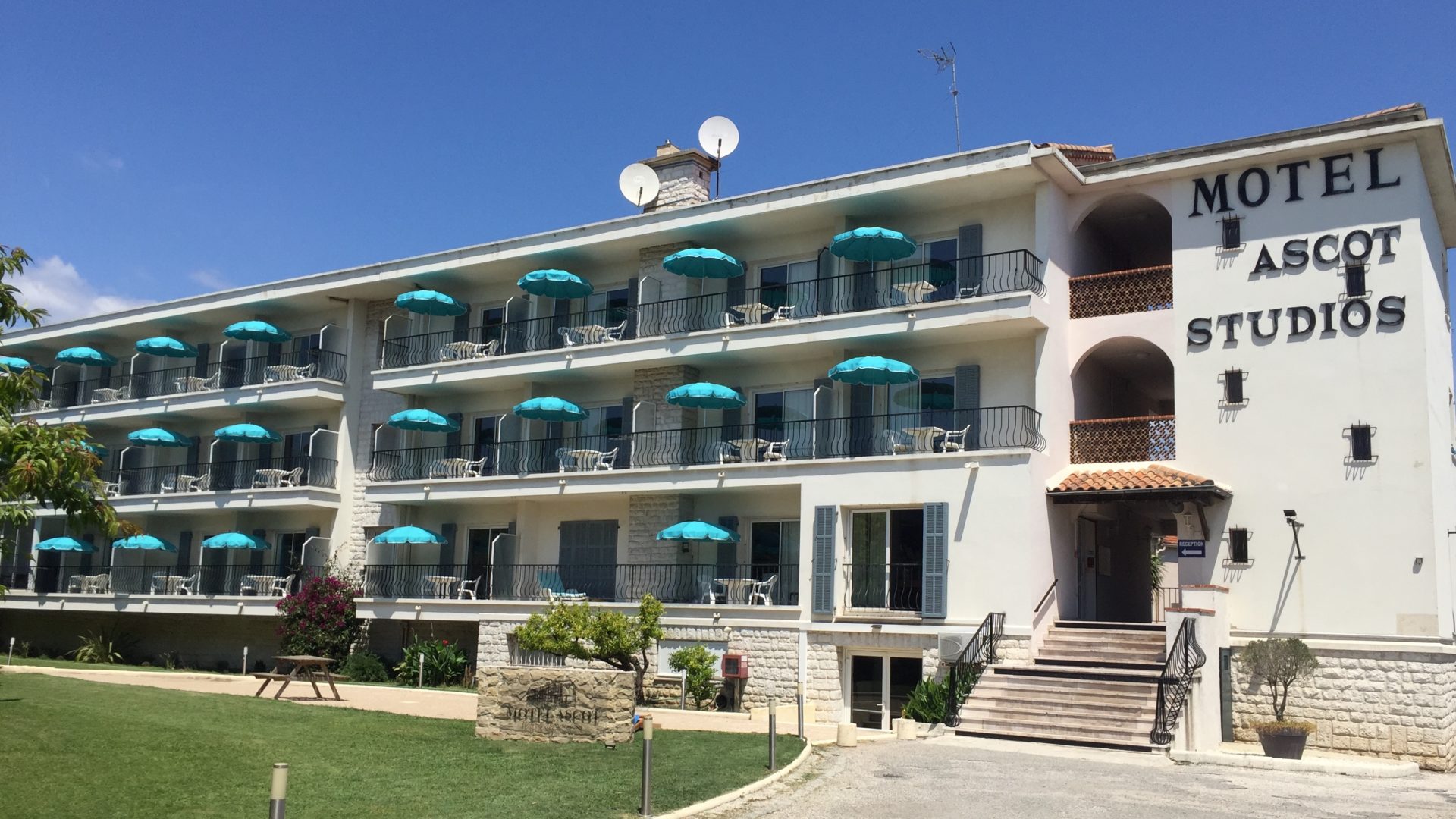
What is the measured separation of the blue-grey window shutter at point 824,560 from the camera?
84.6 ft

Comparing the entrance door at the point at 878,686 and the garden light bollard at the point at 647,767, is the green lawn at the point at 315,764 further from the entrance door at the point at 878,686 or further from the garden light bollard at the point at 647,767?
the entrance door at the point at 878,686

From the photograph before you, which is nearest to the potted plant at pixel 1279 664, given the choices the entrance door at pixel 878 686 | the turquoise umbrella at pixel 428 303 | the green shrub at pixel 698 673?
the entrance door at pixel 878 686

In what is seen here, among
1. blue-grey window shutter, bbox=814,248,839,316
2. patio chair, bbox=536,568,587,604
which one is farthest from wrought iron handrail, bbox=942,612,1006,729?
patio chair, bbox=536,568,587,604

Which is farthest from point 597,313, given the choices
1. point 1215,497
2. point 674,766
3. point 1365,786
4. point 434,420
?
point 1365,786

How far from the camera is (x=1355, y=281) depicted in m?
23.5

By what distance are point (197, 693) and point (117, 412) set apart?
21.0 metres

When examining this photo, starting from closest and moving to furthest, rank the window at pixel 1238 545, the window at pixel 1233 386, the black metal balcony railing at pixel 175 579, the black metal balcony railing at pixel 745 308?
the window at pixel 1238 545
the window at pixel 1233 386
the black metal balcony railing at pixel 745 308
the black metal balcony railing at pixel 175 579

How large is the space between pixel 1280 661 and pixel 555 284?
18.1 meters

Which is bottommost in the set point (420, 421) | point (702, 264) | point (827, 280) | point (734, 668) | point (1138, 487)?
point (734, 668)

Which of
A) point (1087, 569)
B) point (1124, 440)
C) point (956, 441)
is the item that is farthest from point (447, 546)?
point (1124, 440)

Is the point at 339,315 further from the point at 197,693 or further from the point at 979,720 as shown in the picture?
the point at 979,720

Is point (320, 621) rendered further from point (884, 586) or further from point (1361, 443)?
point (1361, 443)

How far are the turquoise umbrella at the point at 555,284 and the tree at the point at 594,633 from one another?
8.87 meters

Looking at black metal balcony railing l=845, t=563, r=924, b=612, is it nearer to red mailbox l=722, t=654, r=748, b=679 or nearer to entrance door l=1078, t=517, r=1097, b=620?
red mailbox l=722, t=654, r=748, b=679
